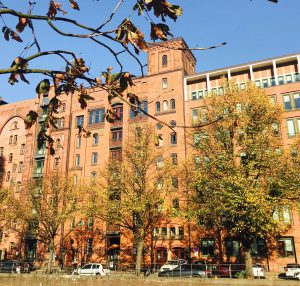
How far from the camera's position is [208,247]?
4119 centimetres

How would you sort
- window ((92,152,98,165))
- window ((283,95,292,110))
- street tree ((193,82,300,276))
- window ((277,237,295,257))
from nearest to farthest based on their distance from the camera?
street tree ((193,82,300,276)), window ((277,237,295,257)), window ((283,95,292,110)), window ((92,152,98,165))

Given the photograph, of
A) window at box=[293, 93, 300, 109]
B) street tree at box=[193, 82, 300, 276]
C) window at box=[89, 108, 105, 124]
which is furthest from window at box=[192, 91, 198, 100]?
street tree at box=[193, 82, 300, 276]

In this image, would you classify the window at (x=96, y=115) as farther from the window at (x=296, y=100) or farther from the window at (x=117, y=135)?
the window at (x=296, y=100)

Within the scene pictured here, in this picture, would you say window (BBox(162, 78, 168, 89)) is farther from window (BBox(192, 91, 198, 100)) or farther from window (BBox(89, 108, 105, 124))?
window (BBox(89, 108, 105, 124))

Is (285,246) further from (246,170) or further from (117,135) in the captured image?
(117,135)

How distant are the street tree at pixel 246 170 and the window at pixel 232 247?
1248 cm

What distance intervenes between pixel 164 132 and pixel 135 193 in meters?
14.2

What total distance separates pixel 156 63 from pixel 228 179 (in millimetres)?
30665

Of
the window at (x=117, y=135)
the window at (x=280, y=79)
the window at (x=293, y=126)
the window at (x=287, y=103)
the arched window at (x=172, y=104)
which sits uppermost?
the window at (x=280, y=79)

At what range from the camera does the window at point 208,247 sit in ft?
134

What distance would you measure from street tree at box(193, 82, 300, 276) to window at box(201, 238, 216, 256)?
43.6 ft

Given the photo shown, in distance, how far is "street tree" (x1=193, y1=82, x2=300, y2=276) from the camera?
2519 centimetres

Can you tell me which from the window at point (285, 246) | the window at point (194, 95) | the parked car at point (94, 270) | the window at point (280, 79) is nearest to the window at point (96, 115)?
the window at point (194, 95)

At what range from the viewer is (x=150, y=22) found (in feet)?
12.6
